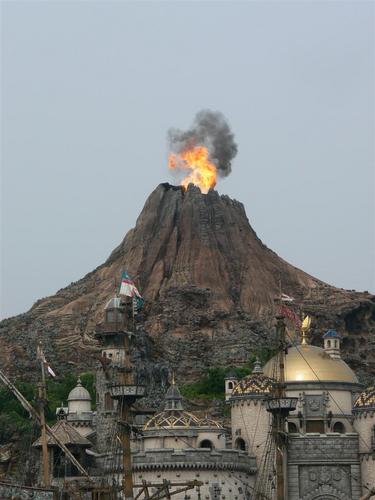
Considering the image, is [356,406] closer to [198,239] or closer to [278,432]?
[278,432]

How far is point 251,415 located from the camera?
388 feet

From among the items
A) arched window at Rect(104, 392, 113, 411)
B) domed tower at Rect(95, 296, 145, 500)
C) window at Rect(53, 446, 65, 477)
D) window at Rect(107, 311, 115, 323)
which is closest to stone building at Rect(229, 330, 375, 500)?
domed tower at Rect(95, 296, 145, 500)

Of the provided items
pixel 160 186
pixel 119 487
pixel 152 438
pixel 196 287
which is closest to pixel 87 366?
pixel 196 287

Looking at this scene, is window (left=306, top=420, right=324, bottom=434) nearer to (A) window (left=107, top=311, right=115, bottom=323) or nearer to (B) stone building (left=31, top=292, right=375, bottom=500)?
(B) stone building (left=31, top=292, right=375, bottom=500)

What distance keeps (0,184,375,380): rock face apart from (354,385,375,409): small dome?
48.3 meters

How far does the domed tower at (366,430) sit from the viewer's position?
371 feet

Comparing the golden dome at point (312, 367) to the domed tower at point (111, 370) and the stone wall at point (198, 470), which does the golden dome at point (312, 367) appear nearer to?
the stone wall at point (198, 470)

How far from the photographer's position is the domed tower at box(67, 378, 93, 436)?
128 meters

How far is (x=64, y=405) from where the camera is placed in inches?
5807

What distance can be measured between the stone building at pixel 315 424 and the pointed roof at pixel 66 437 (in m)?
12.5

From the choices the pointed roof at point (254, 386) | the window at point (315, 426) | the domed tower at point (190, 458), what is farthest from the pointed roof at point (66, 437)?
the window at point (315, 426)

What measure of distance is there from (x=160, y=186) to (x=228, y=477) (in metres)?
84.5

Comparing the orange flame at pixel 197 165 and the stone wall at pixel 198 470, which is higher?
the orange flame at pixel 197 165

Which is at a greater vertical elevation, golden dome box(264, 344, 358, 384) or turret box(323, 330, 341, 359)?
turret box(323, 330, 341, 359)
